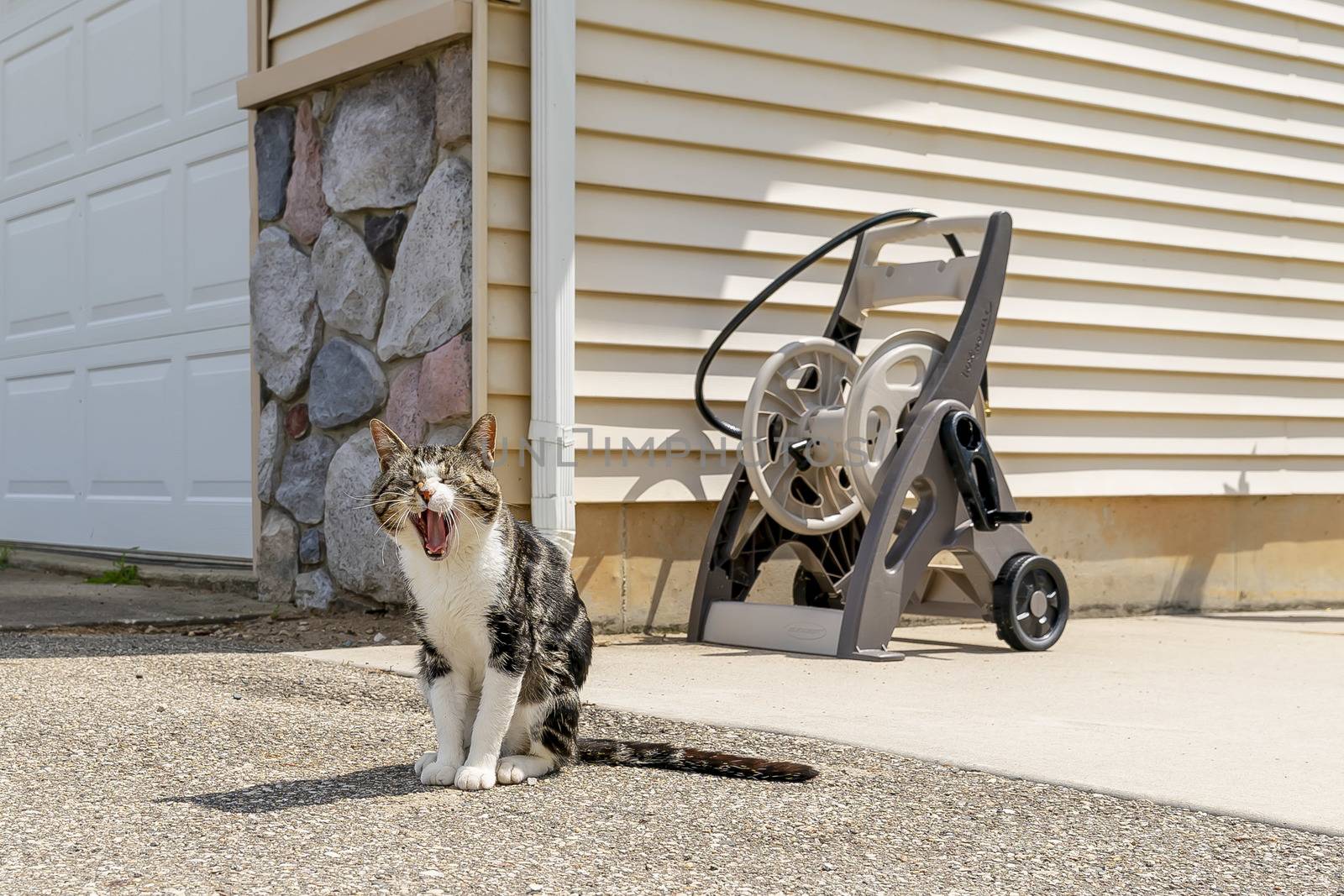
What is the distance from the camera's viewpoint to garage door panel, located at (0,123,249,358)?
20.7 feet

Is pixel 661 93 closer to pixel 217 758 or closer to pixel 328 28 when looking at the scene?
pixel 328 28

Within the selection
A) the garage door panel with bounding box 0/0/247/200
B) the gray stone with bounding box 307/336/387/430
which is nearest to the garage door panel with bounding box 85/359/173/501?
the garage door panel with bounding box 0/0/247/200

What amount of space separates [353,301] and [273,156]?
806mm

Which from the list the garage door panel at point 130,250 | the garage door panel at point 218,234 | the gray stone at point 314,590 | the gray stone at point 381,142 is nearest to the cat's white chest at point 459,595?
the gray stone at point 381,142

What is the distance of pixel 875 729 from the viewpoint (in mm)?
3406

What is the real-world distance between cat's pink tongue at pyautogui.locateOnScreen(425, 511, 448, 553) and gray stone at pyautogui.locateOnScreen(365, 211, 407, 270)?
2580 mm

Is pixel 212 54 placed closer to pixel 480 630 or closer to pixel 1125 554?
pixel 480 630

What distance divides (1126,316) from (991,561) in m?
2.03

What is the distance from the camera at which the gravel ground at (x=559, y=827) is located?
7.26ft

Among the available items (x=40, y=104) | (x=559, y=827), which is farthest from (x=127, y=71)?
(x=559, y=827)

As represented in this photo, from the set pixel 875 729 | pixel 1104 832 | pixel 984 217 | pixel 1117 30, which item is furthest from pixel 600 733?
pixel 1117 30

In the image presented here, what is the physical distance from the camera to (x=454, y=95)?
489 cm

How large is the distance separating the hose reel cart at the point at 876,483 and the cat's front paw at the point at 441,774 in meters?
2.09

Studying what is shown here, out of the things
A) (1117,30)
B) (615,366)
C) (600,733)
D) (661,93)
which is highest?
(1117,30)
